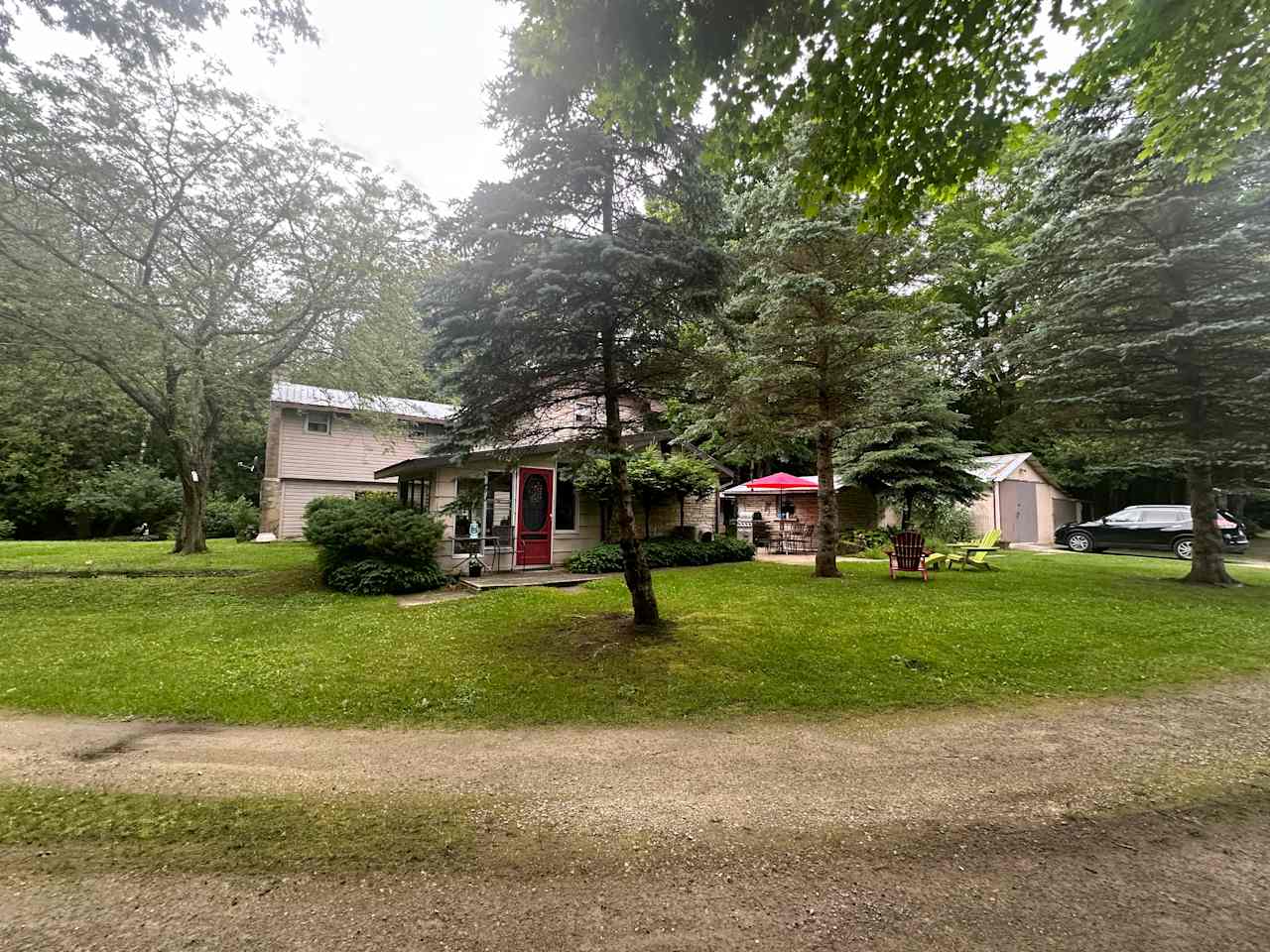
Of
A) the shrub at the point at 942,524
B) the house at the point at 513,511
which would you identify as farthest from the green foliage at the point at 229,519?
the shrub at the point at 942,524

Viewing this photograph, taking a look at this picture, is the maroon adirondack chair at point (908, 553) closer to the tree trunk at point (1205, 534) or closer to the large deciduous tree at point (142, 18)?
the tree trunk at point (1205, 534)

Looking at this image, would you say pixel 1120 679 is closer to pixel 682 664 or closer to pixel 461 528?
pixel 682 664

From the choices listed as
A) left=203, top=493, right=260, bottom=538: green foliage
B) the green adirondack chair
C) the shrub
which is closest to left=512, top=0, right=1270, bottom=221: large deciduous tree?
the green adirondack chair

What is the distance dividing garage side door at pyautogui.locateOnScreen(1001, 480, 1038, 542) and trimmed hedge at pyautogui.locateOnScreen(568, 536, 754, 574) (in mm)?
11662

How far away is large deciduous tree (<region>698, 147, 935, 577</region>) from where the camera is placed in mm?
10250

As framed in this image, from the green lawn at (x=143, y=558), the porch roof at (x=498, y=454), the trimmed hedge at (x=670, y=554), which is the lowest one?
the green lawn at (x=143, y=558)

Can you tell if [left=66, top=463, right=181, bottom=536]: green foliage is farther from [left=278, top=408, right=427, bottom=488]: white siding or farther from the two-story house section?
[left=278, top=408, right=427, bottom=488]: white siding

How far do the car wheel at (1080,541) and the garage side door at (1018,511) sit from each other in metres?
1.82

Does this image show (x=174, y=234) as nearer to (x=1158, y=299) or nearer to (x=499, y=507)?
(x=499, y=507)

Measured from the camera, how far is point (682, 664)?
5.49 m

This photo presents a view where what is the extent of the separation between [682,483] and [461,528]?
565 centimetres

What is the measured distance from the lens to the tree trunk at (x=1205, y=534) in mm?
10297

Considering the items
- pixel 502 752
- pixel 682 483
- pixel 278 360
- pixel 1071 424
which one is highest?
pixel 278 360

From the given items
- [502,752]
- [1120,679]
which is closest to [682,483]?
[1120,679]
